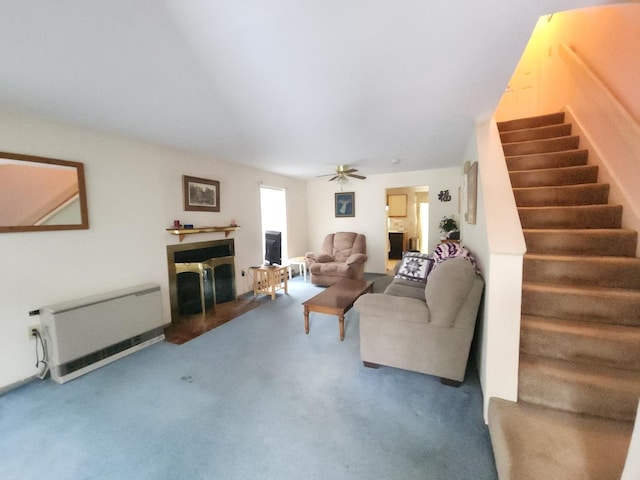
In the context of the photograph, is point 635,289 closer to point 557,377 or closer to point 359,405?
point 557,377

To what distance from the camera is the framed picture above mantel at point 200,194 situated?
11.3ft

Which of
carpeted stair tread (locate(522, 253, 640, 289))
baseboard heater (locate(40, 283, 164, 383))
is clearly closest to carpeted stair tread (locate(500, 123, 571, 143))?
carpeted stair tread (locate(522, 253, 640, 289))

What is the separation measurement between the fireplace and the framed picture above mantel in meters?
0.52

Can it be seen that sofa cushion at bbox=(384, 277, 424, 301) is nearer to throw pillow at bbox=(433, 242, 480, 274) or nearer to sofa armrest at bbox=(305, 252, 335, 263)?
throw pillow at bbox=(433, 242, 480, 274)

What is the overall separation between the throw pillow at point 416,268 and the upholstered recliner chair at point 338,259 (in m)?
1.27

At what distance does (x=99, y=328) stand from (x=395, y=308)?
2.69 meters

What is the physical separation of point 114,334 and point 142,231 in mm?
1133

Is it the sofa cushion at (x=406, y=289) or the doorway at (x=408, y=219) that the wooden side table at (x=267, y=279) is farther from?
the doorway at (x=408, y=219)

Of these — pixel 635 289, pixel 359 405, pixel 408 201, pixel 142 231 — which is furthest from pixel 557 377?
pixel 408 201

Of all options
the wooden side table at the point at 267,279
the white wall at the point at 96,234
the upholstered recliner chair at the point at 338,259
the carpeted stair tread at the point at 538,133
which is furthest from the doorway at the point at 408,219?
the white wall at the point at 96,234

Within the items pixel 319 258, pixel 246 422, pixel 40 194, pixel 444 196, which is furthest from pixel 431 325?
pixel 444 196

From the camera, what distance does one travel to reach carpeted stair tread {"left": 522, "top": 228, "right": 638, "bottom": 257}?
187 cm

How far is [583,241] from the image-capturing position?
1.95 m

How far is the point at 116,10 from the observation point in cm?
114
